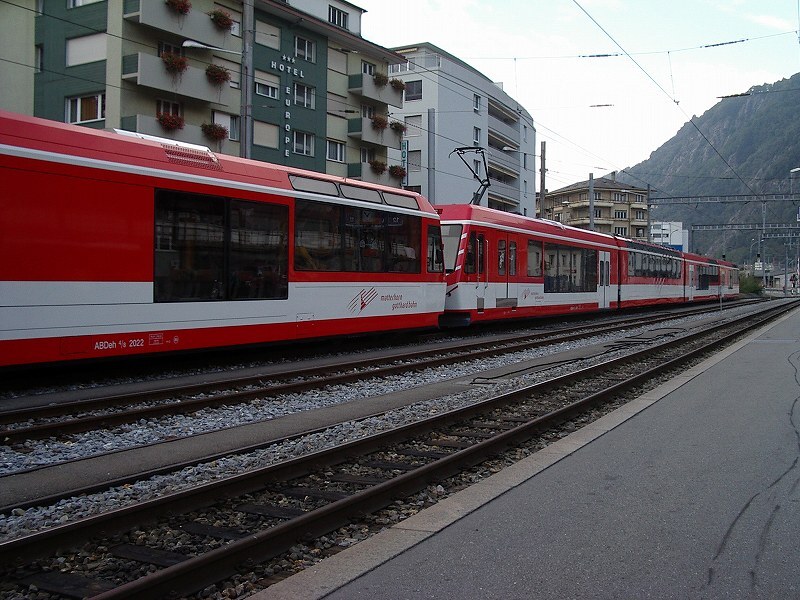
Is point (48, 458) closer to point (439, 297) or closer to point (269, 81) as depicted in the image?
point (439, 297)

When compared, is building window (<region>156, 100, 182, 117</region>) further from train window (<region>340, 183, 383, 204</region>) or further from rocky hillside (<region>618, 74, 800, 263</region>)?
rocky hillside (<region>618, 74, 800, 263</region>)

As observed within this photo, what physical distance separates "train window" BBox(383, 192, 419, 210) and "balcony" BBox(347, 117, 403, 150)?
2366 centimetres

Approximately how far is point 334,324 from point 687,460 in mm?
8308

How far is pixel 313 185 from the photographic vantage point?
13.3 meters

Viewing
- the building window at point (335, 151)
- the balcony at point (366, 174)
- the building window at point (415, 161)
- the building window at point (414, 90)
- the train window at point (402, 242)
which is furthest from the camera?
the building window at point (414, 90)

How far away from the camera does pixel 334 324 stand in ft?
45.3

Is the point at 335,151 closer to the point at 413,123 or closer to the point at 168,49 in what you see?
the point at 168,49

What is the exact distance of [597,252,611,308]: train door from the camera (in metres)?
27.1

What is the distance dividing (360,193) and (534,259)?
8.64 meters

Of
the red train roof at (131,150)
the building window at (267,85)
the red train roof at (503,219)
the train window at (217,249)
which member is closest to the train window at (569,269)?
the red train roof at (503,219)

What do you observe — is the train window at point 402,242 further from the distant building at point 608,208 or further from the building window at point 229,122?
the distant building at point 608,208

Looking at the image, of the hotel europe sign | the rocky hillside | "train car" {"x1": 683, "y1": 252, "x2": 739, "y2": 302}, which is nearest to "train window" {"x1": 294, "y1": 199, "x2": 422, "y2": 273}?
the hotel europe sign

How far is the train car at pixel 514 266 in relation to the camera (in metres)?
18.4

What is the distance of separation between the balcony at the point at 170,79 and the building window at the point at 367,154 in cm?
1094
